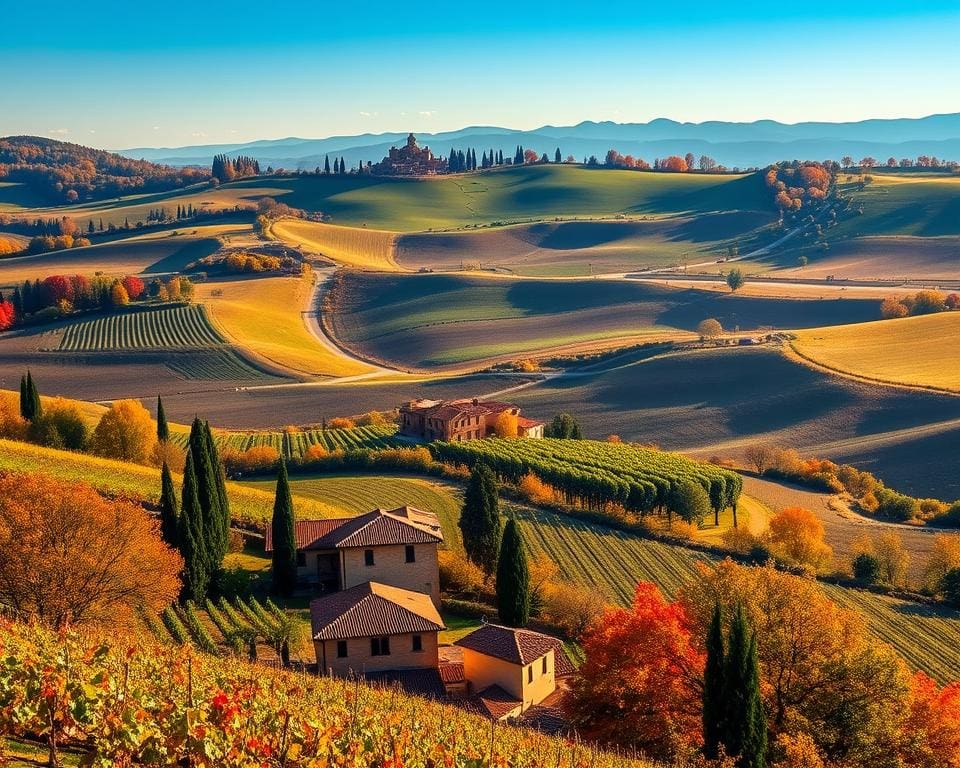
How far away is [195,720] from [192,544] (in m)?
22.6

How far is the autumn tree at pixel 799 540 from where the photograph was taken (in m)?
52.0

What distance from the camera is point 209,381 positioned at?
110312mm

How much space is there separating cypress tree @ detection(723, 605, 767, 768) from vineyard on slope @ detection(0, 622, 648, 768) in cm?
434

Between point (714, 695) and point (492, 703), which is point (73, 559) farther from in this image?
point (714, 695)

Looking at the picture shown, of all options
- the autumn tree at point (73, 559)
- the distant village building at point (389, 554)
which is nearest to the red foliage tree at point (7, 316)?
the distant village building at point (389, 554)

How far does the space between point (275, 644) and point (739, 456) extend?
5360 cm

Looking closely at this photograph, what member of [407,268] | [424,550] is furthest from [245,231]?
[424,550]

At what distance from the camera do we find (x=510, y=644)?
32625 millimetres

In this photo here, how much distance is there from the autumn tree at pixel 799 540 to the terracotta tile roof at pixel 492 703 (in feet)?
76.0

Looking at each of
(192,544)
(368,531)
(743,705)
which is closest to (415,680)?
(368,531)

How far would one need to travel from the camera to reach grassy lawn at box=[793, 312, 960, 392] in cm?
9100

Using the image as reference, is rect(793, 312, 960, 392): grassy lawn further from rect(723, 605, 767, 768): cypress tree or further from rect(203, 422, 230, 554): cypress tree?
rect(723, 605, 767, 768): cypress tree

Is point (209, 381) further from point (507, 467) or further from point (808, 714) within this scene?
point (808, 714)

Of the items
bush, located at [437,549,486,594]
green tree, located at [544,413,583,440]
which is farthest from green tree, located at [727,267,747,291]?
bush, located at [437,549,486,594]
